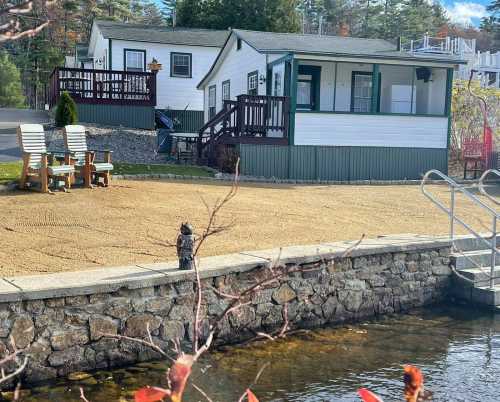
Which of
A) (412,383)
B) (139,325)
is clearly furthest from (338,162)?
(412,383)

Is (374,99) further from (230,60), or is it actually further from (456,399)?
(456,399)

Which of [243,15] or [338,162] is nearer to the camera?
[338,162]

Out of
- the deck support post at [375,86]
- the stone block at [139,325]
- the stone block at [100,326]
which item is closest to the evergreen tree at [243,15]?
the deck support post at [375,86]

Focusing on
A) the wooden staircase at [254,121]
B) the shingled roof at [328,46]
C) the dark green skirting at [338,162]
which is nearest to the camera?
the wooden staircase at [254,121]

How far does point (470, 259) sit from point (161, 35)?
22.2 metres

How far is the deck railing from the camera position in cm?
2273

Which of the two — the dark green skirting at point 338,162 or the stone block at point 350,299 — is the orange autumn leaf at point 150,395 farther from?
the dark green skirting at point 338,162

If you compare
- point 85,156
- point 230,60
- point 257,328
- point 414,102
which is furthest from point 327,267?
point 230,60

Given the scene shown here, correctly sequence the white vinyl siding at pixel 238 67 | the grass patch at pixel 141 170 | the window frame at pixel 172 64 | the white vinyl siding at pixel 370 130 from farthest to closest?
the window frame at pixel 172 64 → the white vinyl siding at pixel 238 67 → the white vinyl siding at pixel 370 130 → the grass patch at pixel 141 170

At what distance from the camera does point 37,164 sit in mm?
10953

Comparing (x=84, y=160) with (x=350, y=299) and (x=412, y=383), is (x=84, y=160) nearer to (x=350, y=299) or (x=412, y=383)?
(x=350, y=299)

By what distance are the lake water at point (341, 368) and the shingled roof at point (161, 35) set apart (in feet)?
72.6

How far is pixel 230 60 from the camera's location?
2339 cm

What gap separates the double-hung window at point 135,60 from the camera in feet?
89.0
